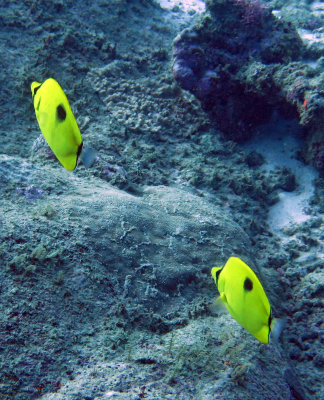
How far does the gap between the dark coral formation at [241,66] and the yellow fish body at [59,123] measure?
4.56 metres

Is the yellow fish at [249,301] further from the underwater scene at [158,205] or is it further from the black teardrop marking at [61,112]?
the black teardrop marking at [61,112]

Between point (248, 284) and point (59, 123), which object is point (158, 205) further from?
point (59, 123)

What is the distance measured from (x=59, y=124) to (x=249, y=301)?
149 centimetres

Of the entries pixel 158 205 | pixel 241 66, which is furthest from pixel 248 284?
pixel 241 66

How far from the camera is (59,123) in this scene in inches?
58.2

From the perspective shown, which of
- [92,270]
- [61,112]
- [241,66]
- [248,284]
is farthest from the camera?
[241,66]

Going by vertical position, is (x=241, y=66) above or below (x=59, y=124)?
above

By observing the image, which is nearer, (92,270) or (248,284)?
(248,284)

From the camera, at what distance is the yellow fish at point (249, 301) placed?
1.77 m

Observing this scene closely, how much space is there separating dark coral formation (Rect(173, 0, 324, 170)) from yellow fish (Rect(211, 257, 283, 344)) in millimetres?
4239

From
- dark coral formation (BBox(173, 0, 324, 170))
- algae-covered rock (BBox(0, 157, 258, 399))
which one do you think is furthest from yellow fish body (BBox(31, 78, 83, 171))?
dark coral formation (BBox(173, 0, 324, 170))

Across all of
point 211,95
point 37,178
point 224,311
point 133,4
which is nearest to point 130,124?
point 211,95

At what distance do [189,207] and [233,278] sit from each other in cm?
202

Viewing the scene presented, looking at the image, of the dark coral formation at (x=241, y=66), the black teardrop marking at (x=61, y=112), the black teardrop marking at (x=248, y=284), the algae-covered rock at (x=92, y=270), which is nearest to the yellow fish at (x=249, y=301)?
the black teardrop marking at (x=248, y=284)
